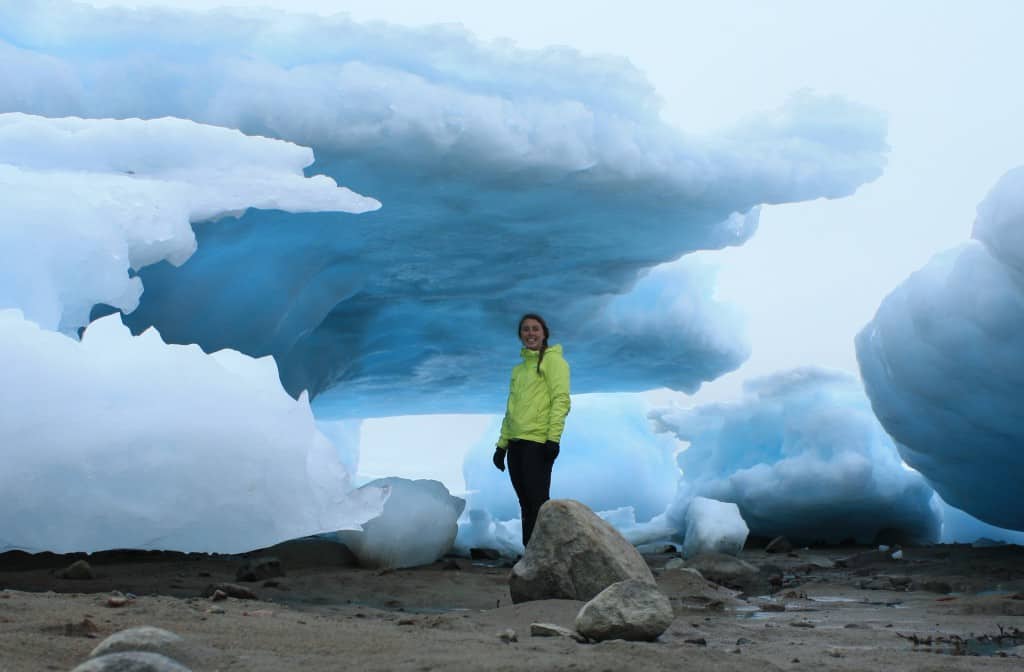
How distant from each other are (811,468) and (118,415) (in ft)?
23.4

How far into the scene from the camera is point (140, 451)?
121 inches

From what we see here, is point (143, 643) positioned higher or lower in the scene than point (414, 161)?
lower

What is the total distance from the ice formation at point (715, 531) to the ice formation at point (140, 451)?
5.03 metres

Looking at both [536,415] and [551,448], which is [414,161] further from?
[551,448]

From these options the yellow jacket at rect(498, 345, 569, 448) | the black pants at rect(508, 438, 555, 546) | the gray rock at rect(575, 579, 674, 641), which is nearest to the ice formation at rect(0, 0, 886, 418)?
the yellow jacket at rect(498, 345, 569, 448)

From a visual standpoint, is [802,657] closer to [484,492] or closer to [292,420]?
[292,420]

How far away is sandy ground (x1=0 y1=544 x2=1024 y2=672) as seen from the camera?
241 cm

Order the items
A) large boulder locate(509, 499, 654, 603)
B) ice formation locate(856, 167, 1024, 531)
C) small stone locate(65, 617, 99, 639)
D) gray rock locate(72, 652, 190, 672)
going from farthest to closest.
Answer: ice formation locate(856, 167, 1024, 531)
large boulder locate(509, 499, 654, 603)
small stone locate(65, 617, 99, 639)
gray rock locate(72, 652, 190, 672)

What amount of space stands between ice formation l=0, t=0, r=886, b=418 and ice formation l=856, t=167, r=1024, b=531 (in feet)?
3.46

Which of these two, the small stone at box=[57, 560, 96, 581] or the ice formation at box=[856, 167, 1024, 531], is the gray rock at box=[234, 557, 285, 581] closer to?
the small stone at box=[57, 560, 96, 581]

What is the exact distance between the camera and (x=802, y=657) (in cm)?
281

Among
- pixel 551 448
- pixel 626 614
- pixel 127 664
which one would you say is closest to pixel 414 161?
pixel 551 448

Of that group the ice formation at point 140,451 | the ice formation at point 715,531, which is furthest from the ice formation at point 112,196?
the ice formation at point 715,531

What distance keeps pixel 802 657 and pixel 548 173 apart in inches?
150
